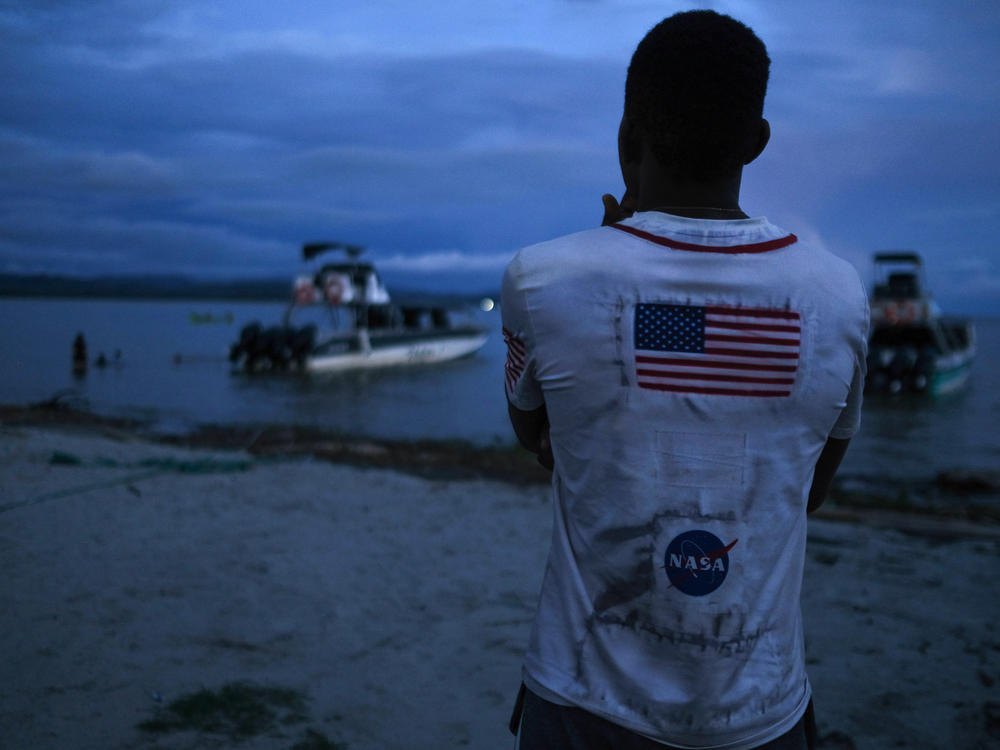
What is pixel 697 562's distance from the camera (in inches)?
51.3

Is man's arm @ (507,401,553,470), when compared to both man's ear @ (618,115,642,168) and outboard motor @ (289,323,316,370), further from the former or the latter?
outboard motor @ (289,323,316,370)

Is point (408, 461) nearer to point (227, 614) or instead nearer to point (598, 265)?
point (227, 614)

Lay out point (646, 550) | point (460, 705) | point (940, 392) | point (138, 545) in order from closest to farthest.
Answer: point (646, 550), point (460, 705), point (138, 545), point (940, 392)

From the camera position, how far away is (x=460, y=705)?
12.4 feet

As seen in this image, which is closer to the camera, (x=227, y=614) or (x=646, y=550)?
(x=646, y=550)

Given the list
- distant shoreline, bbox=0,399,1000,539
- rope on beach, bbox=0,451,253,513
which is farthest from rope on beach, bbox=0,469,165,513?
distant shoreline, bbox=0,399,1000,539

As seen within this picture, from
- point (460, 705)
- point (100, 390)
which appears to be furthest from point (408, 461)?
point (100, 390)

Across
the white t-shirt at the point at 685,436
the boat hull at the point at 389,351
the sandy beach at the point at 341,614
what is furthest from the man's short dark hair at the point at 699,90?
the boat hull at the point at 389,351

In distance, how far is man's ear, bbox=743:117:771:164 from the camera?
143 cm

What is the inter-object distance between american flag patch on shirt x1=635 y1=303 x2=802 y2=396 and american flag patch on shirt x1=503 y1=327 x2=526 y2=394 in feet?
0.68

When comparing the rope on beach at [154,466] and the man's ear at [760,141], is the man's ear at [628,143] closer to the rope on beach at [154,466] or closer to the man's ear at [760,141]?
the man's ear at [760,141]

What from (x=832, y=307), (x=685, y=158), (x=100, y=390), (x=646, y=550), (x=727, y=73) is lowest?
(x=100, y=390)

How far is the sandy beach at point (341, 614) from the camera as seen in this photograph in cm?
356

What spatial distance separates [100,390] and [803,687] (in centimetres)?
2696
